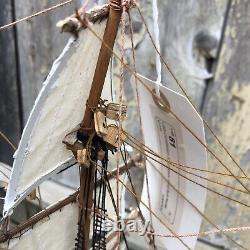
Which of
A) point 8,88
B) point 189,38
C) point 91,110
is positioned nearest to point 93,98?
point 91,110

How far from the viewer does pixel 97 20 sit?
0.67m

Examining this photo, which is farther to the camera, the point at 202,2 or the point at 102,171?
the point at 202,2

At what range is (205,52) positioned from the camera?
1024 mm

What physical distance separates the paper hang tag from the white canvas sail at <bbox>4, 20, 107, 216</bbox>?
12cm

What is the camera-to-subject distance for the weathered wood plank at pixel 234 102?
3.22 ft

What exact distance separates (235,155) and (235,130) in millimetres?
64

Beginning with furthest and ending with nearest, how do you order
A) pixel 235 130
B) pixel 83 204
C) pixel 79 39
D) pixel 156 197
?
pixel 235 130 → pixel 156 197 → pixel 83 204 → pixel 79 39

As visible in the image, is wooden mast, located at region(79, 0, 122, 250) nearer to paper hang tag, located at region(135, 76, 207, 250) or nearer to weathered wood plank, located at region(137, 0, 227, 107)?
paper hang tag, located at region(135, 76, 207, 250)

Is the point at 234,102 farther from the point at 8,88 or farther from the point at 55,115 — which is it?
the point at 8,88

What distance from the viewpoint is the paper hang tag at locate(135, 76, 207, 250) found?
748mm

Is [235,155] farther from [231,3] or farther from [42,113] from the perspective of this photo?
[42,113]

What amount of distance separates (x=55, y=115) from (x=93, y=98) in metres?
0.07

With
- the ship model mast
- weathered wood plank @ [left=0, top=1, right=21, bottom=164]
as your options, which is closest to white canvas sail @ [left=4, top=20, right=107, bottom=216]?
the ship model mast

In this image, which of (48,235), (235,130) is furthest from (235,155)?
(48,235)
